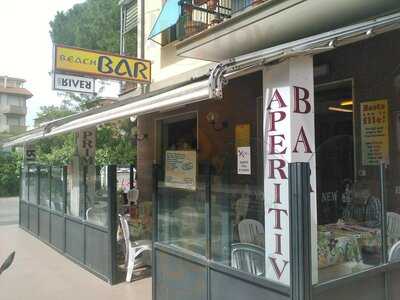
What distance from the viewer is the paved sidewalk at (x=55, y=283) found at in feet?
20.5

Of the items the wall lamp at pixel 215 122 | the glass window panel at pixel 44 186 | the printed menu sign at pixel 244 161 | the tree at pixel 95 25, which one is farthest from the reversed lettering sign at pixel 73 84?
the tree at pixel 95 25

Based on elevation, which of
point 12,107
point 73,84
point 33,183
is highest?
point 12,107

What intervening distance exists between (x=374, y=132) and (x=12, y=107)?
57464 mm

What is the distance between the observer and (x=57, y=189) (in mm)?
9633

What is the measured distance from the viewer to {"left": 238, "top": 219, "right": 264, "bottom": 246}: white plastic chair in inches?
164

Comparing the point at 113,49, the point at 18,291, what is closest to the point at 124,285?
the point at 18,291

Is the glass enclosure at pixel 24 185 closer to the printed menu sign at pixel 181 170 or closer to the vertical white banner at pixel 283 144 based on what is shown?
the printed menu sign at pixel 181 170

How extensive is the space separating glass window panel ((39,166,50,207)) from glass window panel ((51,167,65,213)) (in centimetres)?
36

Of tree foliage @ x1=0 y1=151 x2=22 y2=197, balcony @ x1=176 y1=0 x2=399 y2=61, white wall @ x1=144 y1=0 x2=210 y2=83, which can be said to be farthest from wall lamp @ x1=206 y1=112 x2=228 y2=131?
tree foliage @ x1=0 y1=151 x2=22 y2=197

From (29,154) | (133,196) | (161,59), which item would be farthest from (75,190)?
(29,154)

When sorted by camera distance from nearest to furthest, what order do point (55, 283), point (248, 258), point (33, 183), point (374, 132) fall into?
point (248, 258)
point (374, 132)
point (55, 283)
point (33, 183)

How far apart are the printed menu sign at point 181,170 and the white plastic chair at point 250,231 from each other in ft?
2.57

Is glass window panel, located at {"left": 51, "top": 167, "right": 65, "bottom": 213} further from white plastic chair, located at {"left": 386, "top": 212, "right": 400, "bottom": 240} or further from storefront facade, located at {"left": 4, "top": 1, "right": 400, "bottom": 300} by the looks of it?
white plastic chair, located at {"left": 386, "top": 212, "right": 400, "bottom": 240}

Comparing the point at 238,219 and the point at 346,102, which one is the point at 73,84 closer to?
the point at 346,102
